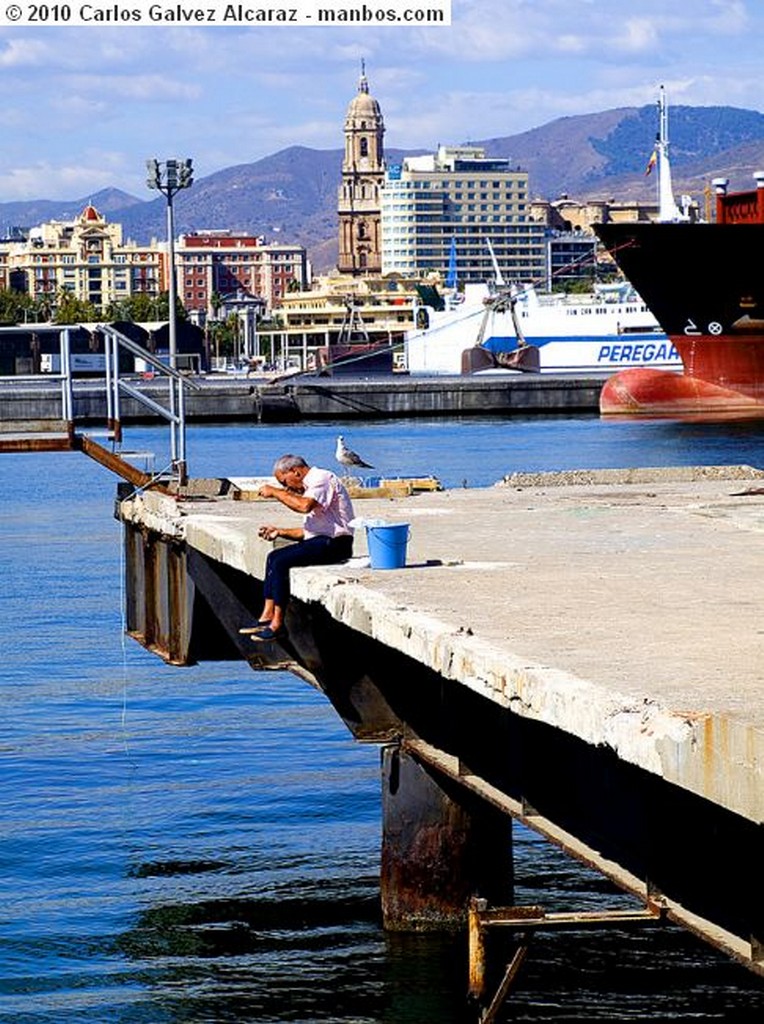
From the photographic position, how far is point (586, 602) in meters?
11.3

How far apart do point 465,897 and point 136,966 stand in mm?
2095

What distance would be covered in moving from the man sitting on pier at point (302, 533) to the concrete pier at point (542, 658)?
17cm

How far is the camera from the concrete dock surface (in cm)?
757

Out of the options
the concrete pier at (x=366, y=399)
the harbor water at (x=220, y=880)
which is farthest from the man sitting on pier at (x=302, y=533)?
the concrete pier at (x=366, y=399)

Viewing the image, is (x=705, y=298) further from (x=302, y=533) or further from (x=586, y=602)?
(x=586, y=602)

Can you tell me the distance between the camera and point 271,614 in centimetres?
1236

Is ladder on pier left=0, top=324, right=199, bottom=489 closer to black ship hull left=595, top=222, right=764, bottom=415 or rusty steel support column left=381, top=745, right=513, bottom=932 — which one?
rusty steel support column left=381, top=745, right=513, bottom=932

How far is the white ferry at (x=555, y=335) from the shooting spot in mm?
122438

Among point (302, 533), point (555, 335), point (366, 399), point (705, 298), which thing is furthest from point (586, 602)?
point (555, 335)

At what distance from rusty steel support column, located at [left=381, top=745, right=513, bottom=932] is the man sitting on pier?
1062 millimetres

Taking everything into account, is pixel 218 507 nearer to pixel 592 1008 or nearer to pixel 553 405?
pixel 592 1008

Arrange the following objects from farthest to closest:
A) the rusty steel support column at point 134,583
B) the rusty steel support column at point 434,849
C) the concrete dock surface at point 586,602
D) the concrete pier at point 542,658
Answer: the rusty steel support column at point 134,583 < the rusty steel support column at point 434,849 < the concrete pier at point 542,658 < the concrete dock surface at point 586,602

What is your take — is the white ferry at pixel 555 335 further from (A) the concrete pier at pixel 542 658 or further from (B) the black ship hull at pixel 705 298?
(A) the concrete pier at pixel 542 658

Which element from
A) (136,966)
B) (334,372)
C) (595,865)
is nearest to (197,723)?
(136,966)
